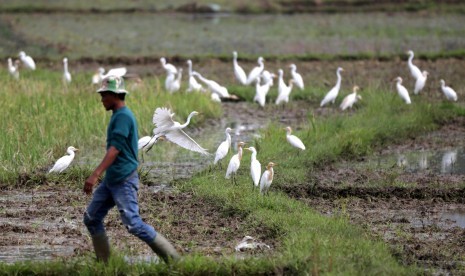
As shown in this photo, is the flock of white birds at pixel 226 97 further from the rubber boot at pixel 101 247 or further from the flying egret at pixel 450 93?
the rubber boot at pixel 101 247

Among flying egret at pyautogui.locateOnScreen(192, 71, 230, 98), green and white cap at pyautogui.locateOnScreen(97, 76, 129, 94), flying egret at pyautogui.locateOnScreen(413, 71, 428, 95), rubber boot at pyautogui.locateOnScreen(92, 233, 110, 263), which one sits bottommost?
rubber boot at pyautogui.locateOnScreen(92, 233, 110, 263)

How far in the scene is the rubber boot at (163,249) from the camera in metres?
6.63

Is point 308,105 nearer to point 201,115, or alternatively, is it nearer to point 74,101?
point 201,115

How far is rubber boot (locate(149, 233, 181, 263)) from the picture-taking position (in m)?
6.63

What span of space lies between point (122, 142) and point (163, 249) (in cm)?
79

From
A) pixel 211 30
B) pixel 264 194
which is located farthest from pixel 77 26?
pixel 264 194

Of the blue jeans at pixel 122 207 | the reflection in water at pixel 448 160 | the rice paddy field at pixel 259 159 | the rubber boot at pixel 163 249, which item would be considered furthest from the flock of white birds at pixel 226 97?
the blue jeans at pixel 122 207

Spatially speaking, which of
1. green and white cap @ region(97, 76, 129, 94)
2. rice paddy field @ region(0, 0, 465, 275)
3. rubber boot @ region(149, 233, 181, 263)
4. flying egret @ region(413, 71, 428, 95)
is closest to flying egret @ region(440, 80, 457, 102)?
rice paddy field @ region(0, 0, 465, 275)

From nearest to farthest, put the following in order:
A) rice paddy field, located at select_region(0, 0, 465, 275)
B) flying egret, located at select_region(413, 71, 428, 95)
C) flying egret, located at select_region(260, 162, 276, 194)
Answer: rice paddy field, located at select_region(0, 0, 465, 275), flying egret, located at select_region(260, 162, 276, 194), flying egret, located at select_region(413, 71, 428, 95)

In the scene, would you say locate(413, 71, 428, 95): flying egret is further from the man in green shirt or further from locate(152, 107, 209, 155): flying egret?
the man in green shirt

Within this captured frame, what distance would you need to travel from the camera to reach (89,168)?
10828 mm

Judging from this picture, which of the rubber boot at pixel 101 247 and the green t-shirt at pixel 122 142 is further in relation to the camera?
the rubber boot at pixel 101 247

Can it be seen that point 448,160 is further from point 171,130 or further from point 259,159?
point 171,130

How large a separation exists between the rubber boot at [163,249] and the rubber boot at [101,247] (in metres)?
0.33
